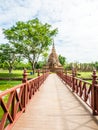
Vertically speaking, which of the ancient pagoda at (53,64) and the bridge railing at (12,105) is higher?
the ancient pagoda at (53,64)

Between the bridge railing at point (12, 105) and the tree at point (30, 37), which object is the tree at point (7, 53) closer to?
the tree at point (30, 37)

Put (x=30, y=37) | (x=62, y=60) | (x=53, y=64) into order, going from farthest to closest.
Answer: (x=62, y=60), (x=53, y=64), (x=30, y=37)

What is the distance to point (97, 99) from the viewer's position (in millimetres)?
6160

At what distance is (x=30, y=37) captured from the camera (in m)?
40.1

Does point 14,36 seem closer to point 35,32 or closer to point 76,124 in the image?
point 35,32

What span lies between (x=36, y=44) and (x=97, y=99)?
34.8 m

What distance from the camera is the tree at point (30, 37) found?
39750 mm

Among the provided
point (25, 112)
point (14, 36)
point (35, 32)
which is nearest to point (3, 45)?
point (14, 36)

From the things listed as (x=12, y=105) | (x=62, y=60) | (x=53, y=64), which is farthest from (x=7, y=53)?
(x=62, y=60)

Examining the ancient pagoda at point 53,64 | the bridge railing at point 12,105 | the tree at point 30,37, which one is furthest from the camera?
the ancient pagoda at point 53,64

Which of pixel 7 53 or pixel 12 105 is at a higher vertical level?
pixel 7 53

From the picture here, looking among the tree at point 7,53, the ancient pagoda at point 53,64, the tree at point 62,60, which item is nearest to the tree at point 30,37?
the tree at point 7,53

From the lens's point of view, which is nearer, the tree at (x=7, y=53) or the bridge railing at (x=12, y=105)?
the bridge railing at (x=12, y=105)

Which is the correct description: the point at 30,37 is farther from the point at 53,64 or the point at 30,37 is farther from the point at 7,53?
the point at 53,64
